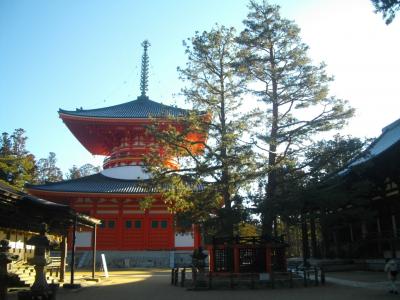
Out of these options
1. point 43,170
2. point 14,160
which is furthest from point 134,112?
point 43,170

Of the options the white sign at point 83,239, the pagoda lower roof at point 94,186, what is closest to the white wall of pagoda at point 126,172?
the pagoda lower roof at point 94,186

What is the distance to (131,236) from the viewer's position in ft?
112

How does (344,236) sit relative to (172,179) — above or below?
below

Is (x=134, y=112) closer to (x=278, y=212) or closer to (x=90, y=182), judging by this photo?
(x=90, y=182)

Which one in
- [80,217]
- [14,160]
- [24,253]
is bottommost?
[24,253]

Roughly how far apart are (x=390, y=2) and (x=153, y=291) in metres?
12.6

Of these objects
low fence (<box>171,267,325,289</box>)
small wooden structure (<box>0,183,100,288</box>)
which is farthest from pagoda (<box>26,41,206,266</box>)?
low fence (<box>171,267,325,289</box>)

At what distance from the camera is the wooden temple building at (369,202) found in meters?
19.2

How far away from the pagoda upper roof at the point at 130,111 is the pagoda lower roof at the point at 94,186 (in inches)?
219

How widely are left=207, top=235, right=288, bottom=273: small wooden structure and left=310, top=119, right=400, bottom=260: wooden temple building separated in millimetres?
2392

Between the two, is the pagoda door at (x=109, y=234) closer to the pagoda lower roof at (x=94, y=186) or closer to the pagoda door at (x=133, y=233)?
the pagoda door at (x=133, y=233)

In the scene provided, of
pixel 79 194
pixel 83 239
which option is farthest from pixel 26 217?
pixel 83 239

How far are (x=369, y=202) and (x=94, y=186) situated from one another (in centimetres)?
2120

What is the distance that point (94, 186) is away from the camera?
34625 mm
